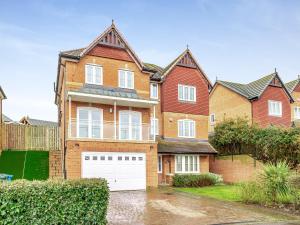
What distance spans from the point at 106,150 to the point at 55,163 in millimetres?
5603

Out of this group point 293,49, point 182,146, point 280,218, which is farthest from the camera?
point 182,146

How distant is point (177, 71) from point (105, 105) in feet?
29.2

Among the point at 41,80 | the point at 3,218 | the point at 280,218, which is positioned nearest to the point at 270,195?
the point at 280,218

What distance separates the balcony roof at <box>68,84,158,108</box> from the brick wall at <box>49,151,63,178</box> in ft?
18.1

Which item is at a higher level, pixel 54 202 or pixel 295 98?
pixel 295 98

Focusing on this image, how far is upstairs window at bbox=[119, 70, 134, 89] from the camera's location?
24.8 meters

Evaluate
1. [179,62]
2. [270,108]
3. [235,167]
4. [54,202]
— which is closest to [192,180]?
[235,167]

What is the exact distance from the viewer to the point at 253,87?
117ft

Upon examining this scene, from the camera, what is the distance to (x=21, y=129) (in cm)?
2530

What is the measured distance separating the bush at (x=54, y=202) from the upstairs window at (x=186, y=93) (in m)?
20.6

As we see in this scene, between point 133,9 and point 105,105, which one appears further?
point 105,105

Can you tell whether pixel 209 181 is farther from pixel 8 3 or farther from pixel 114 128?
pixel 8 3

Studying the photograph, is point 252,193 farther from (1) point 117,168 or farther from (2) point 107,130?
(2) point 107,130

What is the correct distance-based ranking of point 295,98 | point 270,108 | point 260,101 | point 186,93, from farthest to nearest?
point 295,98 → point 270,108 → point 260,101 → point 186,93
